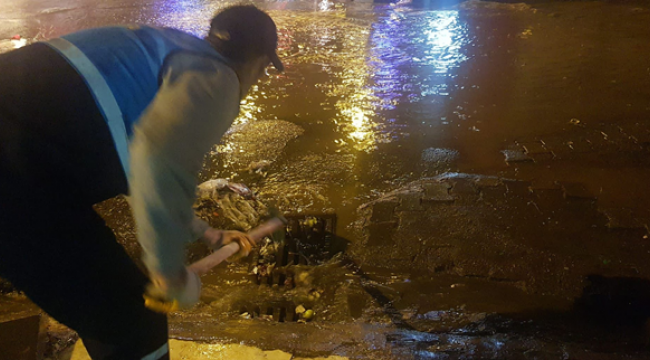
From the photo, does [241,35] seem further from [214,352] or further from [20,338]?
[20,338]

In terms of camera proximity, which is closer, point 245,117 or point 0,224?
point 0,224

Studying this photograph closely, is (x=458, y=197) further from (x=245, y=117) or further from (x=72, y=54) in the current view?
(x=72, y=54)

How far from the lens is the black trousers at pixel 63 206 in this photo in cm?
125

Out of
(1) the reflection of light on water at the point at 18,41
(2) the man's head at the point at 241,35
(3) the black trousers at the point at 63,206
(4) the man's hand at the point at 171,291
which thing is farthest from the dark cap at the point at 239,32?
(1) the reflection of light on water at the point at 18,41

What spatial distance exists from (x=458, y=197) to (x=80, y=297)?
304cm

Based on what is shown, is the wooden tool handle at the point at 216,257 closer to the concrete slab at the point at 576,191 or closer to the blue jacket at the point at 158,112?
the blue jacket at the point at 158,112

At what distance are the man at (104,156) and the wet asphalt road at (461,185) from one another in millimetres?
1241

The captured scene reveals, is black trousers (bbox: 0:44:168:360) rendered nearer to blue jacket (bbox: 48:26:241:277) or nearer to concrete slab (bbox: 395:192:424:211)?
blue jacket (bbox: 48:26:241:277)

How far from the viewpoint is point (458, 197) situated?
3.70 m

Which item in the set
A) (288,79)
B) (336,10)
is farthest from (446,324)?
(336,10)

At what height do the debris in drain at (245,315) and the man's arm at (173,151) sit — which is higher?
the man's arm at (173,151)

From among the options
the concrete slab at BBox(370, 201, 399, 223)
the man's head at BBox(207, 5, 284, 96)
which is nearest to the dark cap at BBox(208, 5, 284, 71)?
the man's head at BBox(207, 5, 284, 96)

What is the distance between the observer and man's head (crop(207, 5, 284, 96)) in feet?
5.00

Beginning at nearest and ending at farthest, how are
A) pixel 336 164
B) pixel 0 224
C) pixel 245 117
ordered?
pixel 0 224 < pixel 336 164 < pixel 245 117
